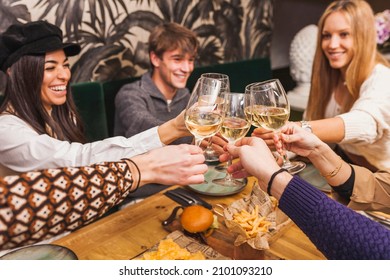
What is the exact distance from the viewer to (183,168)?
66 cm

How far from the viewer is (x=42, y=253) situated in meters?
0.67

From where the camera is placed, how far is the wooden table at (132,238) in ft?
2.38

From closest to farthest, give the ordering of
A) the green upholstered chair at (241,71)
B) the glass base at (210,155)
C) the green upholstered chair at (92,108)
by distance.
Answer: the glass base at (210,155), the green upholstered chair at (92,108), the green upholstered chair at (241,71)

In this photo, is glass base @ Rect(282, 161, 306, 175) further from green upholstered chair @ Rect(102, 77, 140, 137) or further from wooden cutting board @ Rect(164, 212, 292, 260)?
green upholstered chair @ Rect(102, 77, 140, 137)

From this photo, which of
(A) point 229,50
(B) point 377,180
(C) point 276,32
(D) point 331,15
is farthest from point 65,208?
(C) point 276,32

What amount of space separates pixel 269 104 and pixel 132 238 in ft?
1.41

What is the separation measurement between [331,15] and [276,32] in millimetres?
1171

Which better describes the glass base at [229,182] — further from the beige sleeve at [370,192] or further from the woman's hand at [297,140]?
the beige sleeve at [370,192]

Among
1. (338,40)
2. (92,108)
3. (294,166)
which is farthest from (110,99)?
(338,40)

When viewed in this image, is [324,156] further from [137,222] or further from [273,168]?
[137,222]

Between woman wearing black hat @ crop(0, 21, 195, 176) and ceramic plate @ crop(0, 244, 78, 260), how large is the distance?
26cm

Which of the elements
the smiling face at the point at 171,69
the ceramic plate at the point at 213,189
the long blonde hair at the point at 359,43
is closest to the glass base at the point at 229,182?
the ceramic plate at the point at 213,189

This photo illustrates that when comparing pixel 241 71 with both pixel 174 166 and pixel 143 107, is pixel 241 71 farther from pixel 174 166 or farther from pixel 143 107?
pixel 174 166

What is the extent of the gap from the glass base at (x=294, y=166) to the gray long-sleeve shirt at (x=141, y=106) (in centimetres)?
35
